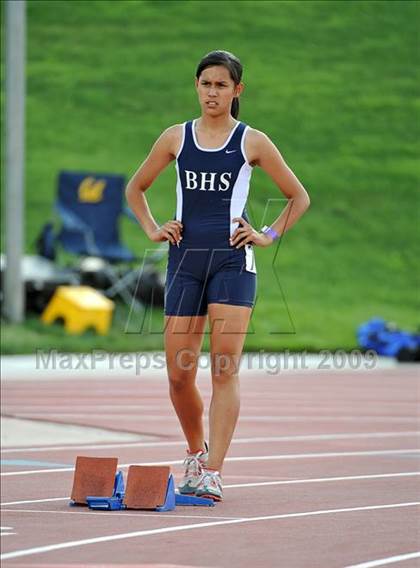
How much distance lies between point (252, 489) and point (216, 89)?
2.16 metres

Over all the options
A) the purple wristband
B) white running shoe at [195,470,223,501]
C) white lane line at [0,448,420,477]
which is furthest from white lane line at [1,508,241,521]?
white lane line at [0,448,420,477]

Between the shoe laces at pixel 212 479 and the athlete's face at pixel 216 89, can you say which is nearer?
the shoe laces at pixel 212 479

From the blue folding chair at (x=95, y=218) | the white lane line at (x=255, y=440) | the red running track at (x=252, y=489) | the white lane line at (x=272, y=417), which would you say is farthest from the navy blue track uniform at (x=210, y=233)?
the blue folding chair at (x=95, y=218)

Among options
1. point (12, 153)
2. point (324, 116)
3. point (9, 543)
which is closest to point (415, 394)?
point (12, 153)

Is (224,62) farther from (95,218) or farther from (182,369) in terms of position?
(95,218)

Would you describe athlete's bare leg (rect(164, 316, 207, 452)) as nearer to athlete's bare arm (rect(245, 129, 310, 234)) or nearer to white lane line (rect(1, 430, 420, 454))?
athlete's bare arm (rect(245, 129, 310, 234))

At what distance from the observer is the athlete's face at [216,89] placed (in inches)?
366

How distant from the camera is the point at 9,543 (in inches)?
286

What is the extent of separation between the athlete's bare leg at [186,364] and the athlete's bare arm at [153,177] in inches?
17.0

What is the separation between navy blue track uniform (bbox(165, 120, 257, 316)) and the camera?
30.2 feet

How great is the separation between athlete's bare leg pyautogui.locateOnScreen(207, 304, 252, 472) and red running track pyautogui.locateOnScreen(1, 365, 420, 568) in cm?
30

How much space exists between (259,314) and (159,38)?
58.0ft

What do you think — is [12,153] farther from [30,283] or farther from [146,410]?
[146,410]

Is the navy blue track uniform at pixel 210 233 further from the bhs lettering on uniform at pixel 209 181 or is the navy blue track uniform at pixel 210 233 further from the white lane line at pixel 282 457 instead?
the white lane line at pixel 282 457
